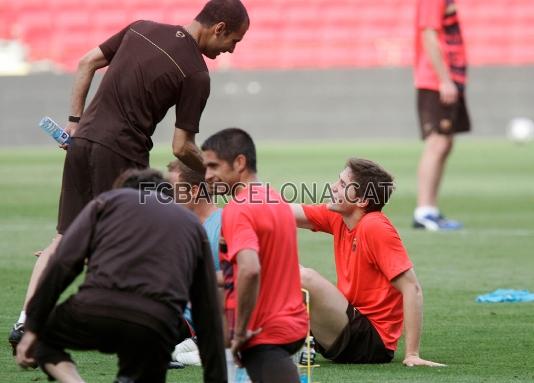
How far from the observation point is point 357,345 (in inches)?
259

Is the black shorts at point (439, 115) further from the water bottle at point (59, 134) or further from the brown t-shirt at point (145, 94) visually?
the water bottle at point (59, 134)

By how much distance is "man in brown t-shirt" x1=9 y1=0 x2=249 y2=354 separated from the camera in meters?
6.48

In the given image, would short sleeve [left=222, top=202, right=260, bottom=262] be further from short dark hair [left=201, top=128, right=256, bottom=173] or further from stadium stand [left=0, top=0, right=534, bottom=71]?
stadium stand [left=0, top=0, right=534, bottom=71]

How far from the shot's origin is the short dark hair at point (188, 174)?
21.1ft

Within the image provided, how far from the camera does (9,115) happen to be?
27438 mm

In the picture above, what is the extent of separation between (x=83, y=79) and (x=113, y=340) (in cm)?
251

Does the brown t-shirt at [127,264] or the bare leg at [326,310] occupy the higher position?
the brown t-shirt at [127,264]

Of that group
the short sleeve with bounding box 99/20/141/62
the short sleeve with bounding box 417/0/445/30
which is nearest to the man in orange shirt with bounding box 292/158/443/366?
the short sleeve with bounding box 99/20/141/62

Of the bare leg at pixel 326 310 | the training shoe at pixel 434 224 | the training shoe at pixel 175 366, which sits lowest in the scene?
the training shoe at pixel 434 224

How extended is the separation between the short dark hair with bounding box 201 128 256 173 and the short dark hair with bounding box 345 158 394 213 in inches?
57.2

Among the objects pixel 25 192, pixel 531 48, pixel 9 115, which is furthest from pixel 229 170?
pixel 531 48

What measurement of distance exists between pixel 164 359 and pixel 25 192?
39.7 ft

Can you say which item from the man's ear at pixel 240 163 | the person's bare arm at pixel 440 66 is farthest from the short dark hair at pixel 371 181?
the person's bare arm at pixel 440 66

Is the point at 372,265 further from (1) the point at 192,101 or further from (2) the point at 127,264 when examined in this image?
(2) the point at 127,264
